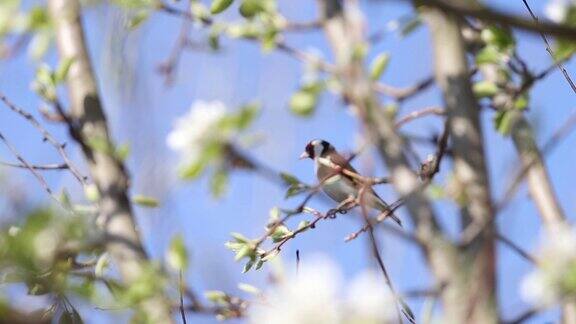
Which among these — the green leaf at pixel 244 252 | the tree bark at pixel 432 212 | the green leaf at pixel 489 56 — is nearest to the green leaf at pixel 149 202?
the green leaf at pixel 244 252

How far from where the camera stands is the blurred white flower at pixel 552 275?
120 cm

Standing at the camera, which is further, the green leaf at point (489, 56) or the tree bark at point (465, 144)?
the green leaf at point (489, 56)

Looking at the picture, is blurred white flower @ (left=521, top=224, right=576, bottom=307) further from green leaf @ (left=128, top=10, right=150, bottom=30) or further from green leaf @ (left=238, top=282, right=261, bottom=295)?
green leaf @ (left=128, top=10, right=150, bottom=30)

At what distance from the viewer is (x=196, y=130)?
5.21ft

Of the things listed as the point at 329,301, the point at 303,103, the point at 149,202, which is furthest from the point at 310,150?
the point at 329,301

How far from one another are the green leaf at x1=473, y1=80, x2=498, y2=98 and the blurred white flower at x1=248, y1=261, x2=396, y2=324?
138 centimetres

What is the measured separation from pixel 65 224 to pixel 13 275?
0.26 feet

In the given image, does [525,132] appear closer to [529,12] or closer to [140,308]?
[529,12]

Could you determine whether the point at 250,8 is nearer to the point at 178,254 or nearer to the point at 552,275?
the point at 178,254

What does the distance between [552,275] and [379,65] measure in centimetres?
117


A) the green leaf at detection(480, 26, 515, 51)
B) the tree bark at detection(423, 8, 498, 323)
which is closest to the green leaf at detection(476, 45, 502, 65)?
the green leaf at detection(480, 26, 515, 51)

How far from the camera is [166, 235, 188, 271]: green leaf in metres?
1.57

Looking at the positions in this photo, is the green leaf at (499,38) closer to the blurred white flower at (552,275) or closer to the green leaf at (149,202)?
the green leaf at (149,202)

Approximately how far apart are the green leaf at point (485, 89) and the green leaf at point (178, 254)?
90 cm
